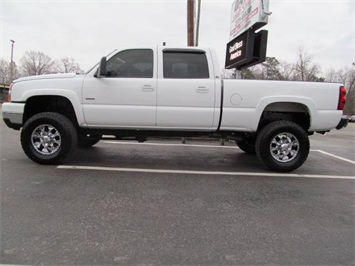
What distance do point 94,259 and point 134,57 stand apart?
13.1ft

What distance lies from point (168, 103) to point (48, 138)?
7.47 feet

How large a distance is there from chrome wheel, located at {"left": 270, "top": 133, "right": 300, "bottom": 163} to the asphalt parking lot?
367mm

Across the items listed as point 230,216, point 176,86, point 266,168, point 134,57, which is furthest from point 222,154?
point 230,216

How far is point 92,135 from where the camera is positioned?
21.0 feet

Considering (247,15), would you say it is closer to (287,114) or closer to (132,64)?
(287,114)

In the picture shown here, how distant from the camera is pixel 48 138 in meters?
5.91


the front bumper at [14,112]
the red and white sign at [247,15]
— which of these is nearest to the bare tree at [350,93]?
the red and white sign at [247,15]

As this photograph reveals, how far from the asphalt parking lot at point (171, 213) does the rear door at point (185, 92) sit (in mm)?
943

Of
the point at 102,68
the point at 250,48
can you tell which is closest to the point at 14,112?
the point at 102,68

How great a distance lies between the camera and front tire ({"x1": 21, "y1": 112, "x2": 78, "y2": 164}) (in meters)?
5.80

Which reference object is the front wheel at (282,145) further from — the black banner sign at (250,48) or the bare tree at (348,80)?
the bare tree at (348,80)

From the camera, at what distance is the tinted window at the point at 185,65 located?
5.85 metres

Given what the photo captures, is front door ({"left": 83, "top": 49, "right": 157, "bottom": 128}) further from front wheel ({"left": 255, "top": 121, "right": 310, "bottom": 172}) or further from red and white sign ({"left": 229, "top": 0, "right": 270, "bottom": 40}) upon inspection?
red and white sign ({"left": 229, "top": 0, "right": 270, "bottom": 40})

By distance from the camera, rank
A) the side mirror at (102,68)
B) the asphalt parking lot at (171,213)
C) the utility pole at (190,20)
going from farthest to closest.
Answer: the utility pole at (190,20), the side mirror at (102,68), the asphalt parking lot at (171,213)
